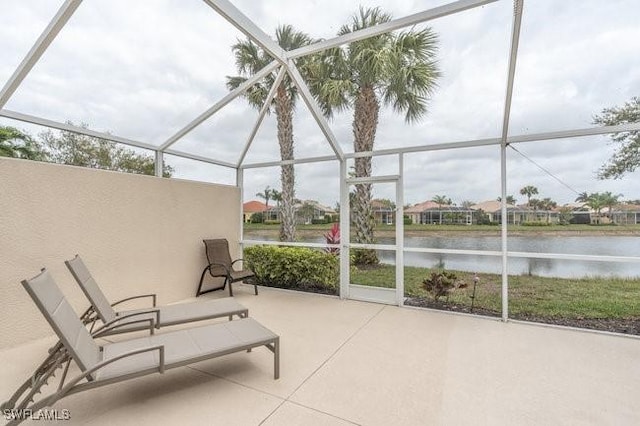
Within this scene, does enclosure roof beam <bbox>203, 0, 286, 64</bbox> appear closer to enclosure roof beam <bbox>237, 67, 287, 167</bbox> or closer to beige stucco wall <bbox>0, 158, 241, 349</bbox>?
enclosure roof beam <bbox>237, 67, 287, 167</bbox>

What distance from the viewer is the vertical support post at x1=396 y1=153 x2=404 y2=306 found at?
571 cm

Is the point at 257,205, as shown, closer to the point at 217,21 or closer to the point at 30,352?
the point at 217,21

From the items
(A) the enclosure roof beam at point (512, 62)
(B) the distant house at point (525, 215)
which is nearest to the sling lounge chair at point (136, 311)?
(B) the distant house at point (525, 215)

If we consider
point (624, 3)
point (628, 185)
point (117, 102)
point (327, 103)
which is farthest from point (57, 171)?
point (628, 185)

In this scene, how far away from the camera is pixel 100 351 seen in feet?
9.41

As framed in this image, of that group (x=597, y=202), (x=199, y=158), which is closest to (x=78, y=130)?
(x=199, y=158)

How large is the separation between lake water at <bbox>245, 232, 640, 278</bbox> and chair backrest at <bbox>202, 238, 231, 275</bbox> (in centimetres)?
337

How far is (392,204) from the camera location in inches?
234

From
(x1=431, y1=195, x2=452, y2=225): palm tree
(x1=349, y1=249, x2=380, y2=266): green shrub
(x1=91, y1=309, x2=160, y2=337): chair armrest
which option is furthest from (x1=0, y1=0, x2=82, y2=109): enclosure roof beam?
(x1=431, y1=195, x2=452, y2=225): palm tree

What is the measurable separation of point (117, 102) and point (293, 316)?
15.2 ft

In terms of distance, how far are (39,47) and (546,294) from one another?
847 centimetres

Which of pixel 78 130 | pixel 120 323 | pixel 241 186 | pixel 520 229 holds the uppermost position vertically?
pixel 78 130

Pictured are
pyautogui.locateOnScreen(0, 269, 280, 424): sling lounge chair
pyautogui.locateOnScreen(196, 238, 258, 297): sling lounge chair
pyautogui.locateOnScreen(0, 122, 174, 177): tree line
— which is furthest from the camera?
pyautogui.locateOnScreen(196, 238, 258, 297): sling lounge chair

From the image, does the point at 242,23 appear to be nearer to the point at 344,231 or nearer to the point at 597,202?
the point at 344,231
